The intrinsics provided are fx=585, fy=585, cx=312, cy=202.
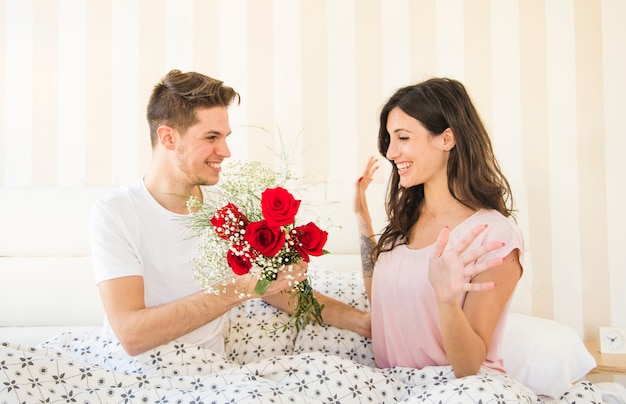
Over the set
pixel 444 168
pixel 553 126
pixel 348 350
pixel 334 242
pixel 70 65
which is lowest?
pixel 348 350

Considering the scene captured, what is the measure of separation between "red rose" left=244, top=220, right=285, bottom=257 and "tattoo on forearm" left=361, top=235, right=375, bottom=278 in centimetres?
59

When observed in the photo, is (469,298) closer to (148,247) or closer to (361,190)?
(361,190)

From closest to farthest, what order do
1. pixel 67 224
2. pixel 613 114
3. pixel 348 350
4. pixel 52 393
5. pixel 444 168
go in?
pixel 52 393 < pixel 444 168 < pixel 348 350 < pixel 67 224 < pixel 613 114

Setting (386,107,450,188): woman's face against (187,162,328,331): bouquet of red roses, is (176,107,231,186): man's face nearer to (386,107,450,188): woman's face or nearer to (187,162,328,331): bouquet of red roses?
(187,162,328,331): bouquet of red roses

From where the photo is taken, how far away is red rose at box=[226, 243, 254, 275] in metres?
1.58

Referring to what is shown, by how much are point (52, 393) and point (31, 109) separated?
6.75 ft

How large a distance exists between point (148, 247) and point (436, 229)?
0.93 metres

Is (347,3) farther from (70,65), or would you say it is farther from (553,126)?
(70,65)

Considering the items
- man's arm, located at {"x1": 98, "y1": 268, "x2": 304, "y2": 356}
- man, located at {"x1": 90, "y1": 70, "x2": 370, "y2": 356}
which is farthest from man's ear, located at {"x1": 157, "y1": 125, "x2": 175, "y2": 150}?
man's arm, located at {"x1": 98, "y1": 268, "x2": 304, "y2": 356}

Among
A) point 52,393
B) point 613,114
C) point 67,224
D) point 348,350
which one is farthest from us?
point 613,114

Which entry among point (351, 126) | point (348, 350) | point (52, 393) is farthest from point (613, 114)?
point (52, 393)

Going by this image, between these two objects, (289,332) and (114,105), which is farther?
(114,105)

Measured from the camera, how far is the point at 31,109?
9.99 feet

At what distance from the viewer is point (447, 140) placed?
1.83 meters
